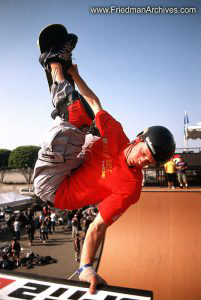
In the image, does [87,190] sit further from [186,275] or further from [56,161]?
[186,275]

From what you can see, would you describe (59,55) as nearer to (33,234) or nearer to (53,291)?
(53,291)

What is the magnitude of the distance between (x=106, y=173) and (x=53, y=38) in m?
1.64

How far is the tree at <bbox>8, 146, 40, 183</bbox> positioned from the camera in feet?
202

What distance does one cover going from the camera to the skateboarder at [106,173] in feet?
6.51

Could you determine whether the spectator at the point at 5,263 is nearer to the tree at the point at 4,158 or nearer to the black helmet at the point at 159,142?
the black helmet at the point at 159,142

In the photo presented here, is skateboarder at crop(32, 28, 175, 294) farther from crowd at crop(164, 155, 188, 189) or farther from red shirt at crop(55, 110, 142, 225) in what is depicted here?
crowd at crop(164, 155, 188, 189)

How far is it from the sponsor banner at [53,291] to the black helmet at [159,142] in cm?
104

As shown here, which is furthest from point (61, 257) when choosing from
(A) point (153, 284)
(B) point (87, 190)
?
(B) point (87, 190)

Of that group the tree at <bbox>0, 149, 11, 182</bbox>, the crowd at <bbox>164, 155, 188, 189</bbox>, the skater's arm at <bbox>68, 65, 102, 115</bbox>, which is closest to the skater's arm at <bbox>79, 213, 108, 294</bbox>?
the skater's arm at <bbox>68, 65, 102, 115</bbox>

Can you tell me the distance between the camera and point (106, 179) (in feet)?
7.28

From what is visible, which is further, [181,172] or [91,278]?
[181,172]

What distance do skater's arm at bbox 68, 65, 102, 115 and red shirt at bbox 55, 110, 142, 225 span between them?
163 mm

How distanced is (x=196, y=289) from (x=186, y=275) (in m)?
0.42

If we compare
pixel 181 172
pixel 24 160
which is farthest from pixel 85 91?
pixel 24 160
